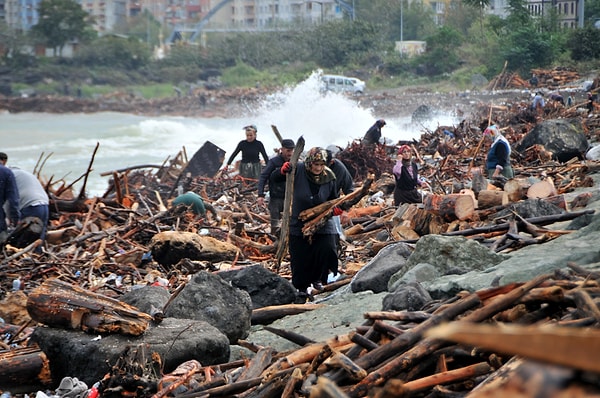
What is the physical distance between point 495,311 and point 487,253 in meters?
3.09

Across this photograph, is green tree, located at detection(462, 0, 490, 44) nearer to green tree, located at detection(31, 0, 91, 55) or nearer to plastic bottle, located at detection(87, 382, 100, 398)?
green tree, located at detection(31, 0, 91, 55)

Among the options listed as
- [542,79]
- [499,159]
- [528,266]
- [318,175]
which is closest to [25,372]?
[318,175]

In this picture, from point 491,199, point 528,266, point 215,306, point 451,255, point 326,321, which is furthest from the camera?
point 491,199

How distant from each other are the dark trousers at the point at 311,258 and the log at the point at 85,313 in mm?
2354

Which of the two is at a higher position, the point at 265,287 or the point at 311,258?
the point at 311,258

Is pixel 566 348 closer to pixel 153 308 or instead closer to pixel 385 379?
pixel 385 379

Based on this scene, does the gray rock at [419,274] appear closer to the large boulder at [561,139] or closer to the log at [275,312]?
the log at [275,312]

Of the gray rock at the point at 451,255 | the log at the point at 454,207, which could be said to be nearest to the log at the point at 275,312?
the gray rock at the point at 451,255

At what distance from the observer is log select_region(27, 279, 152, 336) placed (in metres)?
5.91

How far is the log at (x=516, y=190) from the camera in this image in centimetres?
1109

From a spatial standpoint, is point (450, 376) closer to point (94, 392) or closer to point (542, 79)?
point (94, 392)

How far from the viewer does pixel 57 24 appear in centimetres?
9756

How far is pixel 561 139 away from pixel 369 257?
28.1 feet

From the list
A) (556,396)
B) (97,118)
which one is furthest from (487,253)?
(97,118)
